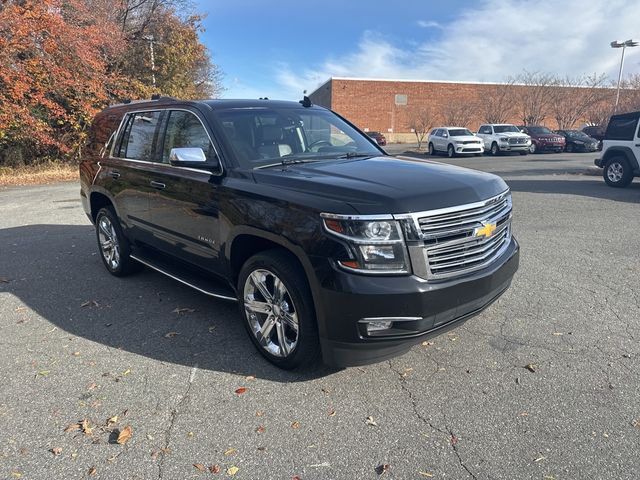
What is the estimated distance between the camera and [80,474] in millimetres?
2500

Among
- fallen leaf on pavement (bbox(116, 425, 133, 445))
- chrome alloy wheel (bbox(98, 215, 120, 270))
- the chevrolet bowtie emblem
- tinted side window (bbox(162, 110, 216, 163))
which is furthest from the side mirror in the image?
chrome alloy wheel (bbox(98, 215, 120, 270))

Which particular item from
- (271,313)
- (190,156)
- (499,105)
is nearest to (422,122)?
(499,105)

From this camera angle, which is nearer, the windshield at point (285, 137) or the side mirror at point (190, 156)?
the side mirror at point (190, 156)

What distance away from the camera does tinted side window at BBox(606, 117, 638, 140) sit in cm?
1250

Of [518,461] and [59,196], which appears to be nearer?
[518,461]

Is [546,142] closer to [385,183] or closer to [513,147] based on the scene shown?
[513,147]

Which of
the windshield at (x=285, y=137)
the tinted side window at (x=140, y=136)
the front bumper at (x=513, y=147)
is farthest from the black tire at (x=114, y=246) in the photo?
the front bumper at (x=513, y=147)

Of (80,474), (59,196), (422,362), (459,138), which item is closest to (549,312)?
(422,362)

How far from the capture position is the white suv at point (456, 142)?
27344mm

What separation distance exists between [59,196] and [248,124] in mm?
11223

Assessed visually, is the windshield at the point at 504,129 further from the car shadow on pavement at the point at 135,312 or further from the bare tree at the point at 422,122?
the car shadow on pavement at the point at 135,312

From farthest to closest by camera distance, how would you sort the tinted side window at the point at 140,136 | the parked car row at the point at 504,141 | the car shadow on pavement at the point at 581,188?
the parked car row at the point at 504,141, the car shadow on pavement at the point at 581,188, the tinted side window at the point at 140,136

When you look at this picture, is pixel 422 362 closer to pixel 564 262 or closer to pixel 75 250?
pixel 564 262

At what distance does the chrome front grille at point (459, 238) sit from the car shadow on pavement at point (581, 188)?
30.9ft
